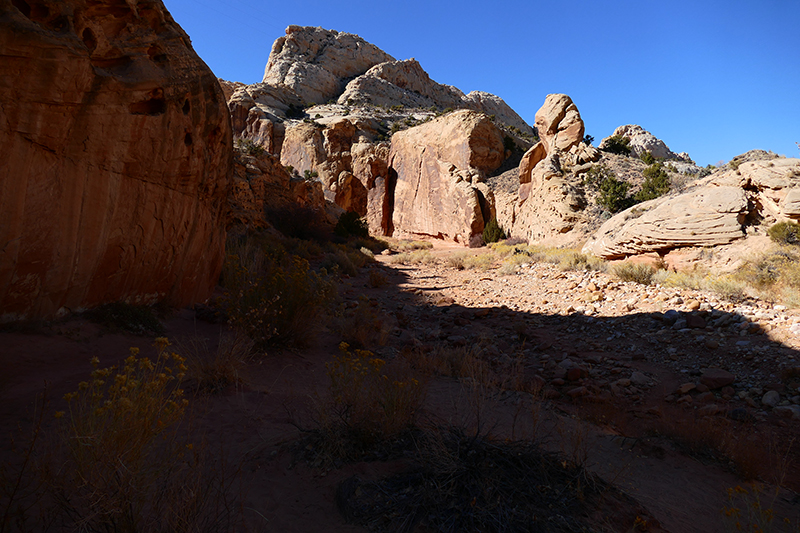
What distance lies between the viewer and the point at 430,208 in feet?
89.9

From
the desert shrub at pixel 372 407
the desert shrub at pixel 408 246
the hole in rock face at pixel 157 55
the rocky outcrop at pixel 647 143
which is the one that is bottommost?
the desert shrub at pixel 372 407

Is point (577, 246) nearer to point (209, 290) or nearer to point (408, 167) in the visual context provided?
point (209, 290)

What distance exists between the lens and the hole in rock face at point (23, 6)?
10.5ft

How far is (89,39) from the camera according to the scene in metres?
3.84

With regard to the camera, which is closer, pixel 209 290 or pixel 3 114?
pixel 3 114

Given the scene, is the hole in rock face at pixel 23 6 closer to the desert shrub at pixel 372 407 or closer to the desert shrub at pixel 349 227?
the desert shrub at pixel 372 407

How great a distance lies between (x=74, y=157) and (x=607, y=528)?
203 inches

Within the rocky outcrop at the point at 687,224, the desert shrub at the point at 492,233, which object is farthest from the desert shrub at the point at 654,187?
the desert shrub at the point at 492,233

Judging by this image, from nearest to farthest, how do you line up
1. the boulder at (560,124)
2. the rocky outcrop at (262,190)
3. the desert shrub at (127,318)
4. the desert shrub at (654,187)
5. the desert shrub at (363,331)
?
the desert shrub at (127,318) < the desert shrub at (363,331) < the rocky outcrop at (262,190) < the desert shrub at (654,187) < the boulder at (560,124)

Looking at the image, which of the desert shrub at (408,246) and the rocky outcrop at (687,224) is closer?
the rocky outcrop at (687,224)

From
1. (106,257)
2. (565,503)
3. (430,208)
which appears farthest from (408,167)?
(565,503)

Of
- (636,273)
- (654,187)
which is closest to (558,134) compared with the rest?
(654,187)

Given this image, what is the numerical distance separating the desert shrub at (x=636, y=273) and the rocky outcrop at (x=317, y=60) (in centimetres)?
4191

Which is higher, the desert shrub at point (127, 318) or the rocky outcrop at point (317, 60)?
the rocky outcrop at point (317, 60)
